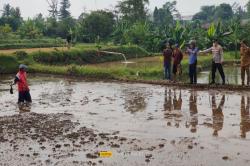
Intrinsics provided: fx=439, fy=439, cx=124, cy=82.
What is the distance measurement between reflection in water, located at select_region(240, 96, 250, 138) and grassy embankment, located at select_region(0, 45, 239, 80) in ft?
22.9

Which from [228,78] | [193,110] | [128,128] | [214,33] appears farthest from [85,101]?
[214,33]

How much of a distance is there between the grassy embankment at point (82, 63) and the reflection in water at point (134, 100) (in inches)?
137

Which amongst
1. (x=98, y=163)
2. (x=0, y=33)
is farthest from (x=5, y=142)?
(x=0, y=33)

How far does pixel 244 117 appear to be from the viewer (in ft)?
38.1

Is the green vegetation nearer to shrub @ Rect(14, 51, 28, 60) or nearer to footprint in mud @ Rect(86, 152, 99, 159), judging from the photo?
shrub @ Rect(14, 51, 28, 60)

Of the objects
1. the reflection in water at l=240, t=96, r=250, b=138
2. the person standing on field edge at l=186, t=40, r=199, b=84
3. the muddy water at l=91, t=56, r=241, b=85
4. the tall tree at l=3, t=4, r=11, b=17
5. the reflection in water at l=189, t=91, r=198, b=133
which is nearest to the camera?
the reflection in water at l=240, t=96, r=250, b=138

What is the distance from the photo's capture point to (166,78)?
1897 centimetres

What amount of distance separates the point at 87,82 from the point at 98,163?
1178cm

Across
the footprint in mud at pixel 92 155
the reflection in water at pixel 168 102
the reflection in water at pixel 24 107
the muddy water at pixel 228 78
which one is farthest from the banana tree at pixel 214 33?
the footprint in mud at pixel 92 155

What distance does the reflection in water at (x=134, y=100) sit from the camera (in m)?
13.3

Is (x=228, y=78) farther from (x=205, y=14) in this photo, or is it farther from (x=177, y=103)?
(x=205, y=14)

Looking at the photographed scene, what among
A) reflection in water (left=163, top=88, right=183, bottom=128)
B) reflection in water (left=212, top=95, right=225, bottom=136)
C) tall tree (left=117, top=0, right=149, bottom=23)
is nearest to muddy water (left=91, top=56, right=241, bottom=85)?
reflection in water (left=163, top=88, right=183, bottom=128)

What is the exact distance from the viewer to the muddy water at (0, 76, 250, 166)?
8438 millimetres

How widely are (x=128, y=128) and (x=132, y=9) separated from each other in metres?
50.1
